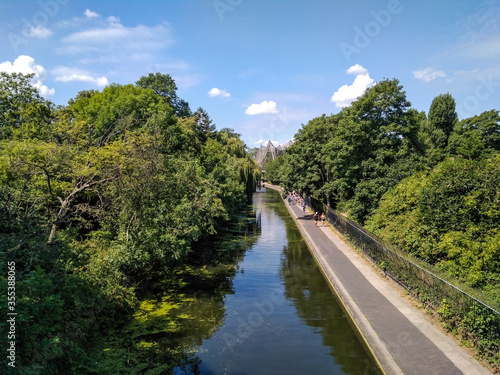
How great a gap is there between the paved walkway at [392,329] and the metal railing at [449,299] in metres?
0.46

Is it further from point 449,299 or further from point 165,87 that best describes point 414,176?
point 165,87

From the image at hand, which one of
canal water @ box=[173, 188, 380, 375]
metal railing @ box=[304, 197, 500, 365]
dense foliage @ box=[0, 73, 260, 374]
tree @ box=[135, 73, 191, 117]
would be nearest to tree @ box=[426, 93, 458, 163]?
tree @ box=[135, 73, 191, 117]

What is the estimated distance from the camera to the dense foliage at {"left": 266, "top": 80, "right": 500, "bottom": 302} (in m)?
12.3

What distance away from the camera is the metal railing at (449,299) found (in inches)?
344

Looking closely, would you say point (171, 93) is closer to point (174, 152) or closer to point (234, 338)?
point (174, 152)

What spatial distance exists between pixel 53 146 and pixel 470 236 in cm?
1568

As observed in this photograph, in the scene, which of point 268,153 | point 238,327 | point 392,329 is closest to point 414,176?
point 392,329

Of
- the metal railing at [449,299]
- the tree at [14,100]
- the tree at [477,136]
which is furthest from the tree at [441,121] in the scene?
the tree at [14,100]

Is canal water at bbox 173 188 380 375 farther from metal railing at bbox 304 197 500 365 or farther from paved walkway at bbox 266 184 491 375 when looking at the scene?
metal railing at bbox 304 197 500 365

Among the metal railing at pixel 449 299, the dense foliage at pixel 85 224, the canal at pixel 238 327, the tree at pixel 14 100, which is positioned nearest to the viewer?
the dense foliage at pixel 85 224

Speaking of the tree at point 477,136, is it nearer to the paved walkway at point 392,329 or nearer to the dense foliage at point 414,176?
the dense foliage at point 414,176

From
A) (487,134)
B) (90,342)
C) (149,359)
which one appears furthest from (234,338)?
(487,134)

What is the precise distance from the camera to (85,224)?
1647cm

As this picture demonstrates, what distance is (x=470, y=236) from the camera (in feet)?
40.7
